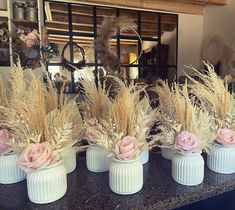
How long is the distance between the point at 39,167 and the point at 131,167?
32 centimetres

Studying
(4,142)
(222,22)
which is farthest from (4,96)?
(222,22)

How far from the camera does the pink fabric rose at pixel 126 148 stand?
91 cm

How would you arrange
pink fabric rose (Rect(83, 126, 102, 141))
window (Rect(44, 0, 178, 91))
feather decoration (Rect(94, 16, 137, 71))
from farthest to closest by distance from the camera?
window (Rect(44, 0, 178, 91)) → feather decoration (Rect(94, 16, 137, 71)) → pink fabric rose (Rect(83, 126, 102, 141))

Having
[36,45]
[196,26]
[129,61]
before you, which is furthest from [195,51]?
[36,45]

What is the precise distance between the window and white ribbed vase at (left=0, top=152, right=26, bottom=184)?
234 cm

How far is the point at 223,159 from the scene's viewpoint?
1119 mm

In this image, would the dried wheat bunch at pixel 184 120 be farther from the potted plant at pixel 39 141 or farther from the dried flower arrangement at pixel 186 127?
the potted plant at pixel 39 141

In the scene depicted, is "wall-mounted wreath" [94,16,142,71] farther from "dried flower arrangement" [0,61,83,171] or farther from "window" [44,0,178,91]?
"dried flower arrangement" [0,61,83,171]

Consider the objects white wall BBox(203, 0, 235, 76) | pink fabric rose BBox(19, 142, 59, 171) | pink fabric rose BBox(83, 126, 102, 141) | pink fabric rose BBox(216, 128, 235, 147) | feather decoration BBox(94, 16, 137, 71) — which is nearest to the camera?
pink fabric rose BBox(19, 142, 59, 171)

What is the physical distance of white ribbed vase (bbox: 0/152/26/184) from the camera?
1000 millimetres

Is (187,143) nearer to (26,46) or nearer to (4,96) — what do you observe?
(4,96)

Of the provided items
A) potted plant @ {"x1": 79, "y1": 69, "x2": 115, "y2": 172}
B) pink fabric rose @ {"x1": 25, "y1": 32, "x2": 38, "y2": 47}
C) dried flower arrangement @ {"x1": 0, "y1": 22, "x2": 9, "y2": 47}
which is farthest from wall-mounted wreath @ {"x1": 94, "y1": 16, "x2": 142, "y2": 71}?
potted plant @ {"x1": 79, "y1": 69, "x2": 115, "y2": 172}

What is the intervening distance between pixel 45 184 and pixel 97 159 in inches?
11.3

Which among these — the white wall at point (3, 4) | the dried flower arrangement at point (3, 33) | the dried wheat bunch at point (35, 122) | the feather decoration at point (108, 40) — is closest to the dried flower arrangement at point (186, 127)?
the dried wheat bunch at point (35, 122)
